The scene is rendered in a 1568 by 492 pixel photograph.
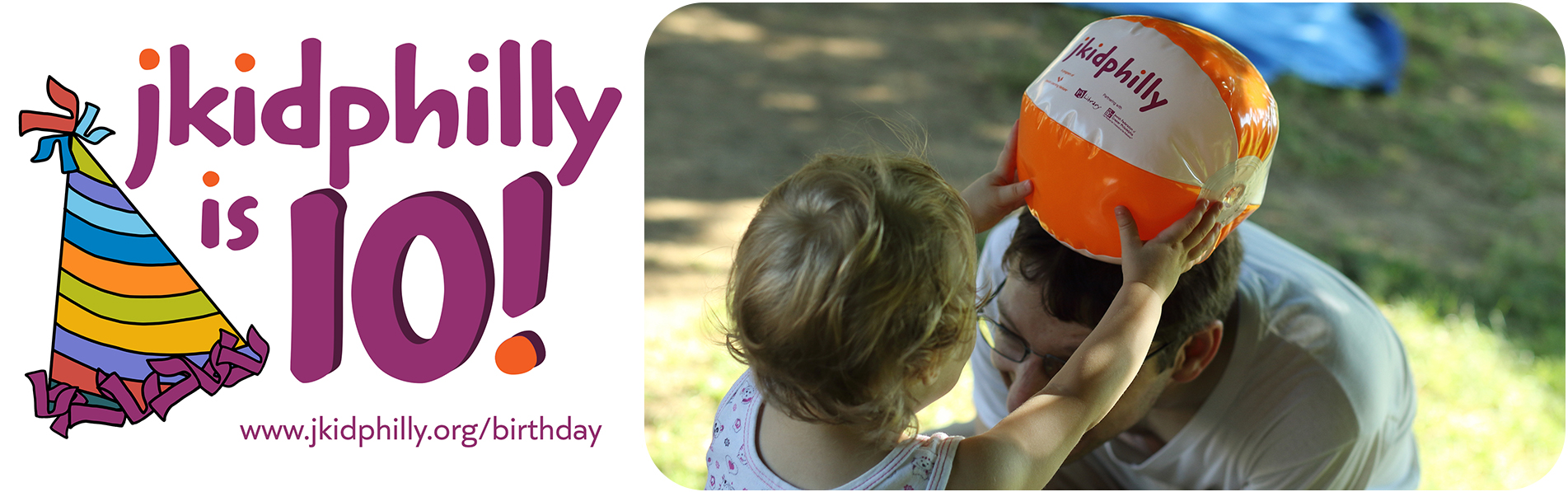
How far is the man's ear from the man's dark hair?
0.06ft

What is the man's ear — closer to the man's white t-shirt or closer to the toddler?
the man's white t-shirt

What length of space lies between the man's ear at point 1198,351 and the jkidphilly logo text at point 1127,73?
677mm

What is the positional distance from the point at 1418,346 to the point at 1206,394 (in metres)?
2.26

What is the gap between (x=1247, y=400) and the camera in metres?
2.46

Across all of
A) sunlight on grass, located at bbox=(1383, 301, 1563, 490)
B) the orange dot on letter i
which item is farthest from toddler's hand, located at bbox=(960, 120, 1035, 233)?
sunlight on grass, located at bbox=(1383, 301, 1563, 490)

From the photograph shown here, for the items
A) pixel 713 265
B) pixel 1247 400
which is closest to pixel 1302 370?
pixel 1247 400

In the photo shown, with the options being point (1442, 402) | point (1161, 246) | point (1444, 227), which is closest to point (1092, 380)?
point (1161, 246)

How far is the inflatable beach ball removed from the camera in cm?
184

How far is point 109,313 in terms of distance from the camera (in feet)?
8.23

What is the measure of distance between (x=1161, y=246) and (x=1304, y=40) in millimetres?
5954

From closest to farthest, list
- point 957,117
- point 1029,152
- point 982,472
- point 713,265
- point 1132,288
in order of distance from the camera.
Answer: point 982,472 → point 1132,288 → point 1029,152 → point 713,265 → point 957,117

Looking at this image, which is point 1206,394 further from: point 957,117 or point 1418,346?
point 957,117

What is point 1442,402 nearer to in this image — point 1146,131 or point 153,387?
point 1146,131

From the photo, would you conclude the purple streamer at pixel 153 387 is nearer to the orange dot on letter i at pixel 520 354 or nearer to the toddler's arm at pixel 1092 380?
the orange dot on letter i at pixel 520 354
